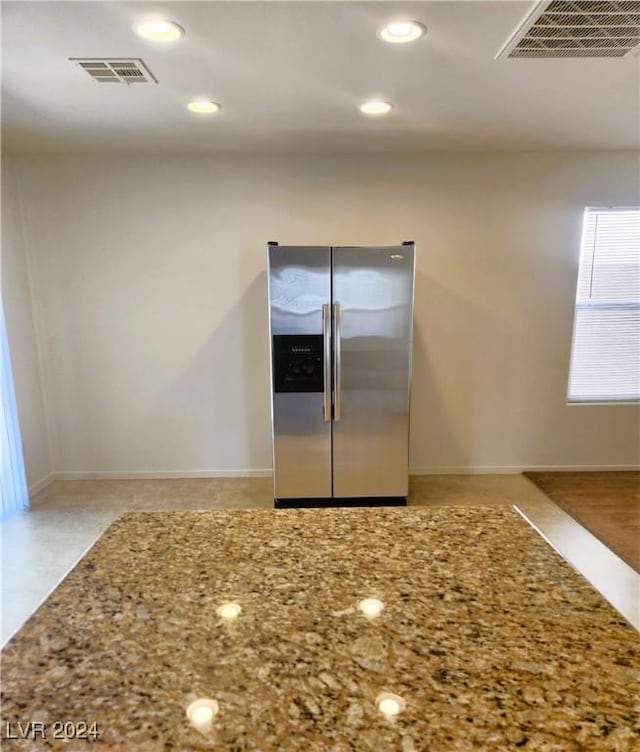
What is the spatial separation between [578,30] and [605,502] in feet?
9.97

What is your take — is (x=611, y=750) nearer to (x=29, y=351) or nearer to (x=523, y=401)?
(x=523, y=401)

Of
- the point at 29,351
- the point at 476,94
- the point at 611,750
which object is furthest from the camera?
the point at 29,351

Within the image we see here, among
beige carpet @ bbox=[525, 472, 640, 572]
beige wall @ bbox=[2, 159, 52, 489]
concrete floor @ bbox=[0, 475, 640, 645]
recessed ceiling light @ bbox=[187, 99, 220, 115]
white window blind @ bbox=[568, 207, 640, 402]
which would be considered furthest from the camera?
white window blind @ bbox=[568, 207, 640, 402]

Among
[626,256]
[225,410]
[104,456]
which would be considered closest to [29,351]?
[104,456]

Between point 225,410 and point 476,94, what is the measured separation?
2.86 m

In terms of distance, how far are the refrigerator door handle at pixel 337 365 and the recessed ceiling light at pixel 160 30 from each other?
5.63ft

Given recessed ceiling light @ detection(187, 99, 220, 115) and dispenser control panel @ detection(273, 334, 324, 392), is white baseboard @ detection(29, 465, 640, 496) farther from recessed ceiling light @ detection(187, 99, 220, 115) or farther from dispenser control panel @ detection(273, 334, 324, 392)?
recessed ceiling light @ detection(187, 99, 220, 115)

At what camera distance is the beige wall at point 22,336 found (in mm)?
3568

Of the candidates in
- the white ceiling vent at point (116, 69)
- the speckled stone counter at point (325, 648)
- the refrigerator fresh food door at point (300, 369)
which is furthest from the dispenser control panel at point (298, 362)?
the speckled stone counter at point (325, 648)

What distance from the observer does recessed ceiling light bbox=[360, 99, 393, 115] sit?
2.66m

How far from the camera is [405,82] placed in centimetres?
238

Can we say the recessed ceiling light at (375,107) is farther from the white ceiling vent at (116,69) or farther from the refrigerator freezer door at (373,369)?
the white ceiling vent at (116,69)

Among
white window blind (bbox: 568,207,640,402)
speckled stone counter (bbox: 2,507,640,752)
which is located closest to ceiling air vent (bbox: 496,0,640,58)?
speckled stone counter (bbox: 2,507,640,752)

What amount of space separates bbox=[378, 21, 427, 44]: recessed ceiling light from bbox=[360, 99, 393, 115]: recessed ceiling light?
67 centimetres
